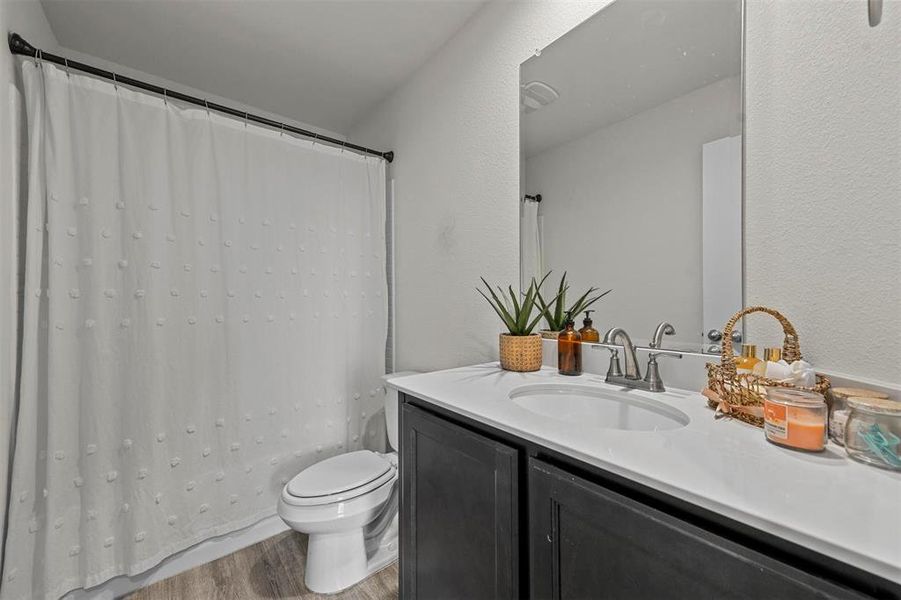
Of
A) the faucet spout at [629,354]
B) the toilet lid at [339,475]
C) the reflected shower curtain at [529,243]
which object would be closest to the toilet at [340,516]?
the toilet lid at [339,475]

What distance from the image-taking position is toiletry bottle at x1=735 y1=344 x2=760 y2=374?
81cm

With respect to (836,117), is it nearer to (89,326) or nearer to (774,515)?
(774,515)

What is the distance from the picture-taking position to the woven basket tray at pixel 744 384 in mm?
727

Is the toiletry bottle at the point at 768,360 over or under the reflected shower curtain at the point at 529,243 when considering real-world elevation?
under

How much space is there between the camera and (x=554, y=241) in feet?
4.43

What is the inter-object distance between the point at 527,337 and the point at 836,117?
34.9 inches

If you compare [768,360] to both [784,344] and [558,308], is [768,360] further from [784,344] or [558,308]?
[558,308]

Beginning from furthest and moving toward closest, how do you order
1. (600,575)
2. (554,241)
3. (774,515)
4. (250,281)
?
(250,281), (554,241), (600,575), (774,515)

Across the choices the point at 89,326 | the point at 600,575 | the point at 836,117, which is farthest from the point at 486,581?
the point at 89,326

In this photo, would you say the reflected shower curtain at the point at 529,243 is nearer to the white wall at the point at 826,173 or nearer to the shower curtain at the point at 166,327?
the white wall at the point at 826,173

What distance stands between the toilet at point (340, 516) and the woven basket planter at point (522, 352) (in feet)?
1.40

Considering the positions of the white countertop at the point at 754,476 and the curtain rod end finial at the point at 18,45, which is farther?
the curtain rod end finial at the point at 18,45

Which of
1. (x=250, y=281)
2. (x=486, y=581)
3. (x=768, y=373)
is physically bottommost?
(x=486, y=581)

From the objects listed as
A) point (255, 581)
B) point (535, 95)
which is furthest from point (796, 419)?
point (255, 581)
